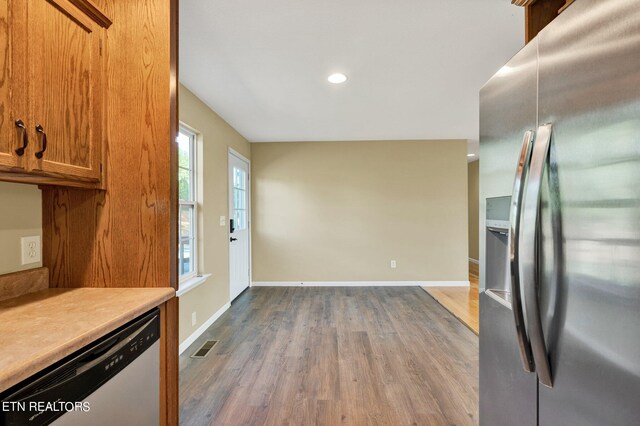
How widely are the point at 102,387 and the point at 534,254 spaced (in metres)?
1.29

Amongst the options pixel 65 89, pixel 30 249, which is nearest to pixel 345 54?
pixel 65 89

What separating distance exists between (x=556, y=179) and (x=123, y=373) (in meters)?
1.40

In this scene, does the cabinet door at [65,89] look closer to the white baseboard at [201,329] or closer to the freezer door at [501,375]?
the freezer door at [501,375]

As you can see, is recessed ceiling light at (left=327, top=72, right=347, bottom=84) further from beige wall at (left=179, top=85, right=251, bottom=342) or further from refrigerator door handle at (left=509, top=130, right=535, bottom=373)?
refrigerator door handle at (left=509, top=130, right=535, bottom=373)

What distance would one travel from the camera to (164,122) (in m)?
1.24

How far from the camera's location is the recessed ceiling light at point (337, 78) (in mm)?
2453

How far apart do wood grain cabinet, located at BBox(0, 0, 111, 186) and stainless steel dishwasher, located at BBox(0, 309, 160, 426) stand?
0.64 meters

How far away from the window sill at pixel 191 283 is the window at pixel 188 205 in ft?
0.25

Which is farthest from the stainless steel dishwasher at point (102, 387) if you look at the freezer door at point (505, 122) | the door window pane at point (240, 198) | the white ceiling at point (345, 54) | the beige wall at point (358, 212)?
the beige wall at point (358, 212)

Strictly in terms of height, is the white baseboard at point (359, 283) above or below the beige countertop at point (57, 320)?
below

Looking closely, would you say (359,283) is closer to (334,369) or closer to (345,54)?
(334,369)

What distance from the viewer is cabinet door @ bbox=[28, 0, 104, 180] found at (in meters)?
1.00

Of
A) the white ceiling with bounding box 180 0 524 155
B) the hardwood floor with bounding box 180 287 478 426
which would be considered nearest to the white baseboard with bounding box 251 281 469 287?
the hardwood floor with bounding box 180 287 478 426

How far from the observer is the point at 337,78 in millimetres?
2508
